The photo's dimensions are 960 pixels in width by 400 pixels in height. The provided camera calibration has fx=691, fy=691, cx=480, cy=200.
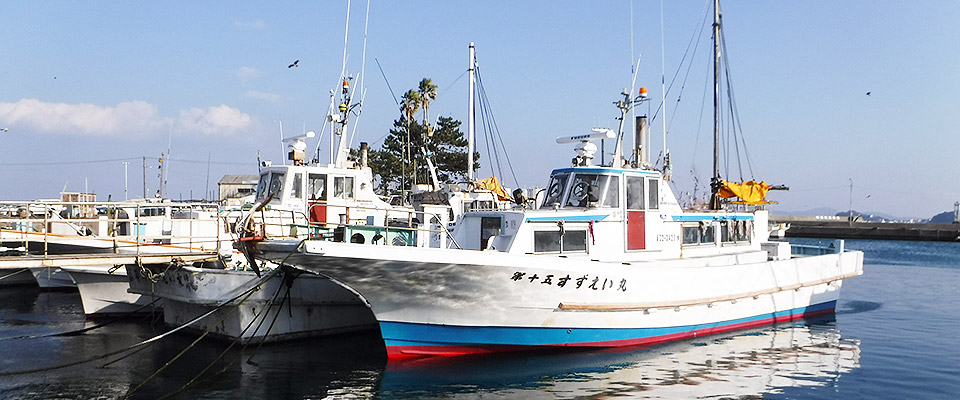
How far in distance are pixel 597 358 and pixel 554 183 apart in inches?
154

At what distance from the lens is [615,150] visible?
15664 mm

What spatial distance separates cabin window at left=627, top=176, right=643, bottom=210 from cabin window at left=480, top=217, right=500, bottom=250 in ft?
9.52

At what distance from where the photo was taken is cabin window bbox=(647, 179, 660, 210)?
49.3 feet

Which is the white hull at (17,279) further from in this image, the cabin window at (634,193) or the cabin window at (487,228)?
the cabin window at (634,193)

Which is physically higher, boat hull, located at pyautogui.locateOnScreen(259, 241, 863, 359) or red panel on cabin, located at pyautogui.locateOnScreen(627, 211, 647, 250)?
Result: red panel on cabin, located at pyautogui.locateOnScreen(627, 211, 647, 250)

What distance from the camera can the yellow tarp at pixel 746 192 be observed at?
61.3 feet

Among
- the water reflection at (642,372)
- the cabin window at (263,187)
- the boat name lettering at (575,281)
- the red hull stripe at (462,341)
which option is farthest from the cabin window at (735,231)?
the cabin window at (263,187)

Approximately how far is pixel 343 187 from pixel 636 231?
9379 mm

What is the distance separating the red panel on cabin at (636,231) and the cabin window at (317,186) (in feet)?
30.9

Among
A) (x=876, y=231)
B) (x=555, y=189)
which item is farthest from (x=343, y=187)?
(x=876, y=231)

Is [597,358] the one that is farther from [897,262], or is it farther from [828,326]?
[897,262]

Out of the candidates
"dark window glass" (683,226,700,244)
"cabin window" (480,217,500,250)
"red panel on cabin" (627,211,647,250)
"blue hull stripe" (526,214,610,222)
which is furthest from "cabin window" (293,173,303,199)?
"dark window glass" (683,226,700,244)

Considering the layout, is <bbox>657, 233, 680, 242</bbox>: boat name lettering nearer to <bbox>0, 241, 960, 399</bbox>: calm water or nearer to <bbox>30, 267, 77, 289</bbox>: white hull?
<bbox>0, 241, 960, 399</bbox>: calm water

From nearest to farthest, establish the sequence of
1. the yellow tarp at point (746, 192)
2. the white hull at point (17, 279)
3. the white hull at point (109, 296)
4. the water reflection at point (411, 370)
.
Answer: the water reflection at point (411, 370) < the white hull at point (109, 296) < the yellow tarp at point (746, 192) < the white hull at point (17, 279)
